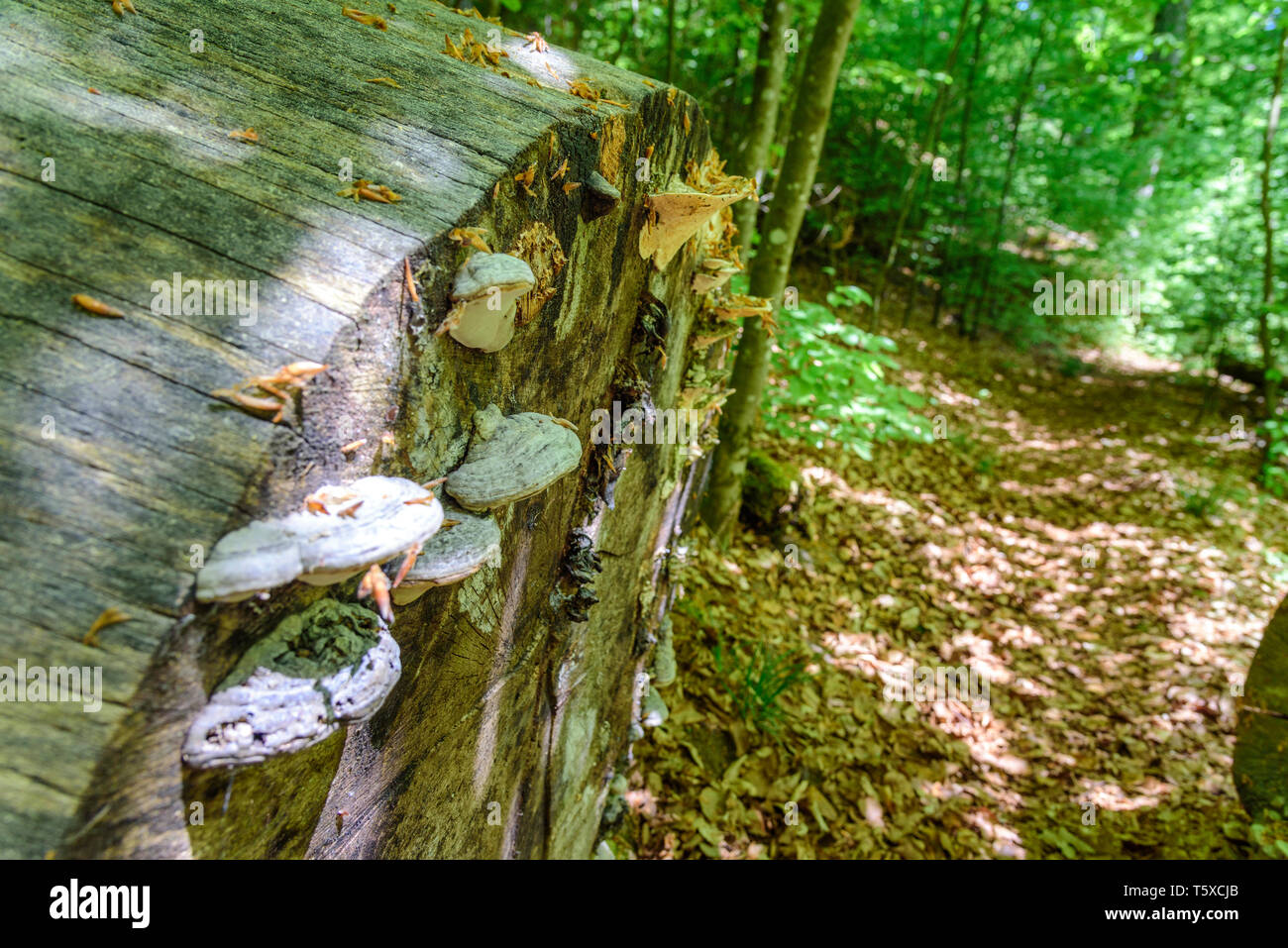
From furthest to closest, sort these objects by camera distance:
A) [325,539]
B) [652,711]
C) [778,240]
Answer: [778,240] < [652,711] < [325,539]

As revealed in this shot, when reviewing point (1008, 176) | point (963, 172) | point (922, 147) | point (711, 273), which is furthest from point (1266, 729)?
point (963, 172)

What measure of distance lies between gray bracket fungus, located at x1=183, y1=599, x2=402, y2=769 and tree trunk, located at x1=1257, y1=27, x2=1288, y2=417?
11696 mm

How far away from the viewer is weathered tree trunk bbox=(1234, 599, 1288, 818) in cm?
369

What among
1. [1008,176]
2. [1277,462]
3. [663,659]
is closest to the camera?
[663,659]

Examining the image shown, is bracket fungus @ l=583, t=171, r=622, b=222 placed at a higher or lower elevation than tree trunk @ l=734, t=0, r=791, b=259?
lower

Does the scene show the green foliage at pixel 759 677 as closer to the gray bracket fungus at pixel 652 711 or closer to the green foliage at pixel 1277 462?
the gray bracket fungus at pixel 652 711

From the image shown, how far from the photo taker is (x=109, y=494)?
32.2 inches

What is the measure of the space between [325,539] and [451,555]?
0.28 metres

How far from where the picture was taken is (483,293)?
113 centimetres

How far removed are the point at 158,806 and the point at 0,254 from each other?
2.57 ft

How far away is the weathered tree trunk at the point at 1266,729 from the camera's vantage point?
3.69 meters

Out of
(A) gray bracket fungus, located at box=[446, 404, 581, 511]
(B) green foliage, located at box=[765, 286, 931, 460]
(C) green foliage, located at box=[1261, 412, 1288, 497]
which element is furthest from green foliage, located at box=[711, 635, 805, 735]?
(C) green foliage, located at box=[1261, 412, 1288, 497]

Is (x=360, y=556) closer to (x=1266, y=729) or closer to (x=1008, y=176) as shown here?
(x=1266, y=729)

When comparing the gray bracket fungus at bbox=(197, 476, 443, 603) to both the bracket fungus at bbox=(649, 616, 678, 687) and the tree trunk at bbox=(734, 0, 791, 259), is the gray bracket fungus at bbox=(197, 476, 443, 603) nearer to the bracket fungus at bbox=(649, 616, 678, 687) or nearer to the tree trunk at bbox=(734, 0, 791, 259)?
the bracket fungus at bbox=(649, 616, 678, 687)
